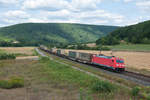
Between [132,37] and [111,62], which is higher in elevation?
[132,37]

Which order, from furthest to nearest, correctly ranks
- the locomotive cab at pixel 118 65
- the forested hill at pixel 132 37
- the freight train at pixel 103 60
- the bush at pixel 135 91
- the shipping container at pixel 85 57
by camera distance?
the forested hill at pixel 132 37 → the shipping container at pixel 85 57 → the freight train at pixel 103 60 → the locomotive cab at pixel 118 65 → the bush at pixel 135 91

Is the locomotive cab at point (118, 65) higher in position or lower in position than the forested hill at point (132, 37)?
lower

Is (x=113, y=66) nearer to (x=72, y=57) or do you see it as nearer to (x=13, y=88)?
(x=13, y=88)

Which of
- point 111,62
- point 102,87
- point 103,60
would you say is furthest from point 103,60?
point 102,87

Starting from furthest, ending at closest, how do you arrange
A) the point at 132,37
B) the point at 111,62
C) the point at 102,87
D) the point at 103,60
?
1. the point at 132,37
2. the point at 103,60
3. the point at 111,62
4. the point at 102,87

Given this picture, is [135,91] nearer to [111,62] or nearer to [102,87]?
[102,87]

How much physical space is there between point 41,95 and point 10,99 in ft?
8.68

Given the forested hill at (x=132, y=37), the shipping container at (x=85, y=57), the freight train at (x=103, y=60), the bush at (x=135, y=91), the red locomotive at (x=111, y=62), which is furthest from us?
the forested hill at (x=132, y=37)

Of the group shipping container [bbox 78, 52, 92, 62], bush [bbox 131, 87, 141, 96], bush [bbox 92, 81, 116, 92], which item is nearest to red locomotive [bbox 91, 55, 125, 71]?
shipping container [bbox 78, 52, 92, 62]

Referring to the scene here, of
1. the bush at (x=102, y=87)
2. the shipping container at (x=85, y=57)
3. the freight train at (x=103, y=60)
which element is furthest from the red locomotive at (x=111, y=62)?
the bush at (x=102, y=87)

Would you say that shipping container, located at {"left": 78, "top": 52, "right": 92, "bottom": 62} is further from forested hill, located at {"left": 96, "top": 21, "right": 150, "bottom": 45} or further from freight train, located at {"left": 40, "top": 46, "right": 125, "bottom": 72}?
forested hill, located at {"left": 96, "top": 21, "right": 150, "bottom": 45}

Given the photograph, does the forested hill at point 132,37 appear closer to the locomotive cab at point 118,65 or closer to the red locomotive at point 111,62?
the red locomotive at point 111,62

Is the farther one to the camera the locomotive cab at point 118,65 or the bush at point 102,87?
the locomotive cab at point 118,65

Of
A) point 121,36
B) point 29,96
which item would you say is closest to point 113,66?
point 29,96
